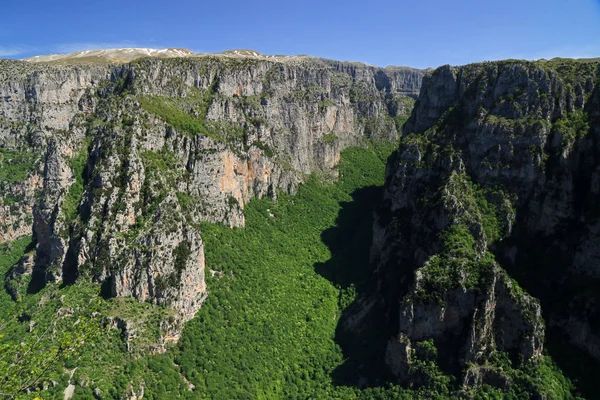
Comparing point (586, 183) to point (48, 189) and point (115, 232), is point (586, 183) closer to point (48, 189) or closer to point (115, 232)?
point (115, 232)

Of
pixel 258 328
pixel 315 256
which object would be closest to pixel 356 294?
pixel 315 256

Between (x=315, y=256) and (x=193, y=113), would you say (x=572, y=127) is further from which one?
(x=193, y=113)

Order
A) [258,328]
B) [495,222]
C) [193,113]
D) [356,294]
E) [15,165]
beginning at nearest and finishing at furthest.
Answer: [495,222] → [258,328] → [356,294] → [193,113] → [15,165]

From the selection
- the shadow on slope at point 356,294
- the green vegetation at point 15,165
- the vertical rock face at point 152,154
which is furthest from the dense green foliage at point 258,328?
the green vegetation at point 15,165

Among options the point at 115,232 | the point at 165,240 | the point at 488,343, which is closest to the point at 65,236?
the point at 115,232

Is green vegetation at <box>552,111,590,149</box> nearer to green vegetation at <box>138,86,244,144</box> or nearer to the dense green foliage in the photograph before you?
the dense green foliage

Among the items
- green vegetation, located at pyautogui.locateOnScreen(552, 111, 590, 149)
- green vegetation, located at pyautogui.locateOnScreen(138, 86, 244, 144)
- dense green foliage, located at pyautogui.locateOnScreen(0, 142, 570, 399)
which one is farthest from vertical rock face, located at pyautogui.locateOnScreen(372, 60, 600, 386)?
green vegetation, located at pyautogui.locateOnScreen(138, 86, 244, 144)
